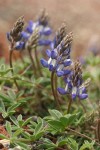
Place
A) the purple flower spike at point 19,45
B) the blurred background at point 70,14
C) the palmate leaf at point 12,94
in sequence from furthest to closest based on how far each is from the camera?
1. the blurred background at point 70,14
2. the purple flower spike at point 19,45
3. the palmate leaf at point 12,94

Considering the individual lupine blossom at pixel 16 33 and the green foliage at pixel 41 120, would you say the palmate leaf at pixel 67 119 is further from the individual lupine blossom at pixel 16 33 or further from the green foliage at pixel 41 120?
the individual lupine blossom at pixel 16 33

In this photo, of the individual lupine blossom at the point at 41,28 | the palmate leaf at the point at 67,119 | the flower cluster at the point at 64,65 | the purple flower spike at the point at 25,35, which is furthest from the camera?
the individual lupine blossom at the point at 41,28

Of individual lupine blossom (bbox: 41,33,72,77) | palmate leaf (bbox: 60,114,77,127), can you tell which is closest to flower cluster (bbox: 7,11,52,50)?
individual lupine blossom (bbox: 41,33,72,77)

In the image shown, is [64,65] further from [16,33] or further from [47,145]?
[47,145]

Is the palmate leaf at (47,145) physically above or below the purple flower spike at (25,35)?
below

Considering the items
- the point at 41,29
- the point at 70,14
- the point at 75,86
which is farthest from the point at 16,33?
the point at 70,14

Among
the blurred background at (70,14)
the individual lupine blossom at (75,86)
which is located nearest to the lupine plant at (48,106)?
the individual lupine blossom at (75,86)

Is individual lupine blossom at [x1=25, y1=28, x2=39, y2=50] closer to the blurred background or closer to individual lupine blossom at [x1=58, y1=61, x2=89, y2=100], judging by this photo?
individual lupine blossom at [x1=58, y1=61, x2=89, y2=100]
